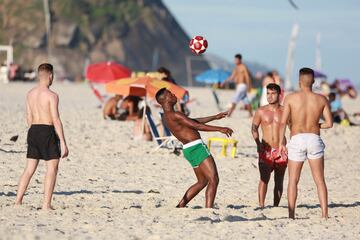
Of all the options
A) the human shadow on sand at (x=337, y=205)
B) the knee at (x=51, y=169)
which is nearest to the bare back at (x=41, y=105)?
the knee at (x=51, y=169)

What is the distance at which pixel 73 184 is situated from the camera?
1140cm

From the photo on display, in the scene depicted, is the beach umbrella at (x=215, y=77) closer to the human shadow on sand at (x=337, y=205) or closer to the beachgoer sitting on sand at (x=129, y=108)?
the beachgoer sitting on sand at (x=129, y=108)

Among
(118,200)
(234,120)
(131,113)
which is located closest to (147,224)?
(118,200)

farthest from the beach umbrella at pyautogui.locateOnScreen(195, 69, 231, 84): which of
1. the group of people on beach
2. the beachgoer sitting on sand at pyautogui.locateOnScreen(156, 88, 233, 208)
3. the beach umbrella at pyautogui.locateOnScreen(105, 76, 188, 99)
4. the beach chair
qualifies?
the beachgoer sitting on sand at pyautogui.locateOnScreen(156, 88, 233, 208)

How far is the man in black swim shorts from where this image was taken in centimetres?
873

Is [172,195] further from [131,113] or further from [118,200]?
[131,113]

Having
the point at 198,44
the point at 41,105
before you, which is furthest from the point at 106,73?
the point at 41,105

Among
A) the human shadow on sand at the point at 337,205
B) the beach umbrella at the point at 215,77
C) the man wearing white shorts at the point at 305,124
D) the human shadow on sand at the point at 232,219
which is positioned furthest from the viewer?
the beach umbrella at the point at 215,77

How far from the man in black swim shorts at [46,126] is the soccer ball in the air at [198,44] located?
155 inches

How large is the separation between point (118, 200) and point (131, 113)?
10194 millimetres

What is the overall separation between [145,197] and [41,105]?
2.30m

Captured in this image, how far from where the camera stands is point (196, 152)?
9352 millimetres

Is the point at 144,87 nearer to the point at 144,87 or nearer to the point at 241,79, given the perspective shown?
the point at 144,87

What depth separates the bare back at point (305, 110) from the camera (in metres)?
9.04
